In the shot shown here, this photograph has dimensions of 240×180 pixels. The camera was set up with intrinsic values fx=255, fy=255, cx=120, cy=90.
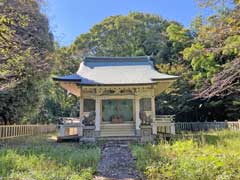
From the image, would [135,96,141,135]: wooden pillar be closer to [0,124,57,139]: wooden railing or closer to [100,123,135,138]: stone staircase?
[100,123,135,138]: stone staircase

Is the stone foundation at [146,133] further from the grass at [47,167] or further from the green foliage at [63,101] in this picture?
the green foliage at [63,101]

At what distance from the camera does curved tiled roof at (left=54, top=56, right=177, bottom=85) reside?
12.9 m

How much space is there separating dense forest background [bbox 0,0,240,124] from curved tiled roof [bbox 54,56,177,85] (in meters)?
1.64

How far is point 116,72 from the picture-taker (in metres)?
15.3

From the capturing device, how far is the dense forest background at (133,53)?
550 cm

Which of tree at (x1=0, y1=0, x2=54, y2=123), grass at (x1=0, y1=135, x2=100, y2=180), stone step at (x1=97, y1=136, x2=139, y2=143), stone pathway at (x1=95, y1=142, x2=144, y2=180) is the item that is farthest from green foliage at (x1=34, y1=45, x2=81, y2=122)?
grass at (x1=0, y1=135, x2=100, y2=180)

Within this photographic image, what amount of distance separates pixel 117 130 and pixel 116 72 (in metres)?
3.68

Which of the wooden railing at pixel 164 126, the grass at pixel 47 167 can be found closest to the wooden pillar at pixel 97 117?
the wooden railing at pixel 164 126

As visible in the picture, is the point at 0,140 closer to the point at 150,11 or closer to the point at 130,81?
the point at 130,81

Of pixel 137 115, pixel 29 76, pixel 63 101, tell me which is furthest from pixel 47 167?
pixel 63 101

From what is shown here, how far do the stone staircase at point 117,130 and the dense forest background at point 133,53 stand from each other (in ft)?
12.4

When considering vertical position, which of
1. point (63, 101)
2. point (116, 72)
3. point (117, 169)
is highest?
point (116, 72)

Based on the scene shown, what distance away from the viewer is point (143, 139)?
1211 cm

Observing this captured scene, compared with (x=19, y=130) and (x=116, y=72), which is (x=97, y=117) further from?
(x=19, y=130)
